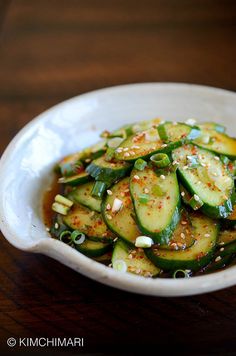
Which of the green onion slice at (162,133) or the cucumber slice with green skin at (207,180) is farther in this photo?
the green onion slice at (162,133)

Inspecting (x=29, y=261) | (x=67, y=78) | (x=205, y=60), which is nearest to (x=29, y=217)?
(x=29, y=261)

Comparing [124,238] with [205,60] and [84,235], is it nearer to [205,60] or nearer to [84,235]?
[84,235]

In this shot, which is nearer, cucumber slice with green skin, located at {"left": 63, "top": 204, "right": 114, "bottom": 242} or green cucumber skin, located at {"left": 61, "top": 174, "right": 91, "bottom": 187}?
cucumber slice with green skin, located at {"left": 63, "top": 204, "right": 114, "bottom": 242}

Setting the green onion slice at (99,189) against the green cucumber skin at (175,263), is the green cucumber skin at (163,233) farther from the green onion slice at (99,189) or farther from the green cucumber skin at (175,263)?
the green onion slice at (99,189)

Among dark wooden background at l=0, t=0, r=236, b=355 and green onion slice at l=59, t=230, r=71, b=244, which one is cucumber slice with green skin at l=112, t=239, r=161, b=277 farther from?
green onion slice at l=59, t=230, r=71, b=244

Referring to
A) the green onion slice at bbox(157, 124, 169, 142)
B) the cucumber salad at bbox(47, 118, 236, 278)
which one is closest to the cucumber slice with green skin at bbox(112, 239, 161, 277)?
the cucumber salad at bbox(47, 118, 236, 278)
